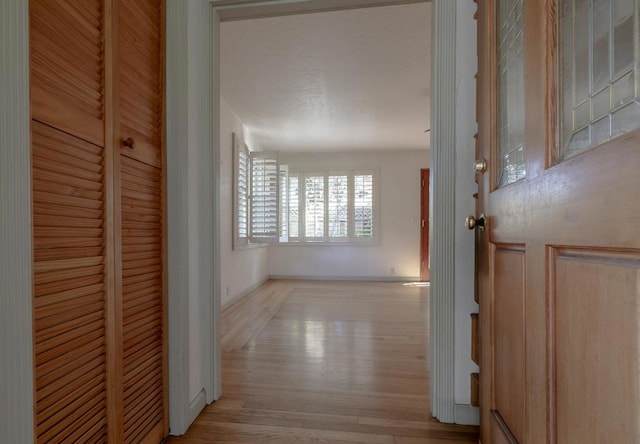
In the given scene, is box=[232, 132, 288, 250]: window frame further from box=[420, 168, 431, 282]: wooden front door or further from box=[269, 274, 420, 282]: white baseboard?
box=[420, 168, 431, 282]: wooden front door

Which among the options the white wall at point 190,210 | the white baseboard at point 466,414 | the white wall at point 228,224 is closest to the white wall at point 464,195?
the white baseboard at point 466,414

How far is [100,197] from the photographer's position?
96 centimetres

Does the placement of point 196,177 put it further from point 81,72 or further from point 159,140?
point 81,72

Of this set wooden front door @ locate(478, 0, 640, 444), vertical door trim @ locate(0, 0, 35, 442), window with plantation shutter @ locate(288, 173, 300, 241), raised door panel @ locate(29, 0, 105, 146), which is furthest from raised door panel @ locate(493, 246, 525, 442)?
window with plantation shutter @ locate(288, 173, 300, 241)

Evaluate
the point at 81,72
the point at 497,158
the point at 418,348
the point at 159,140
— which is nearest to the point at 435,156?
the point at 497,158

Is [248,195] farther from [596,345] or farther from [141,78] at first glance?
[596,345]

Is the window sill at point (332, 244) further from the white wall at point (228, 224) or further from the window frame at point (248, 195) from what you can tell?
the white wall at point (228, 224)

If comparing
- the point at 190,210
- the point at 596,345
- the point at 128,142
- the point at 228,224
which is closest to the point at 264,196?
the point at 228,224

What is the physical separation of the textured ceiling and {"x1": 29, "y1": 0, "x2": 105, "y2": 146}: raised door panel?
1.37 metres

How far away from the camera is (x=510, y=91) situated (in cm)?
94

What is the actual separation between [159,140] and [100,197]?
16.9 inches

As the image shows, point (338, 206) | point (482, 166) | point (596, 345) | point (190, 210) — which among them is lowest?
point (596, 345)

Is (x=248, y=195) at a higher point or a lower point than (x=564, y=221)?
higher

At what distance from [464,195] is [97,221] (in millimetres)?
1443
